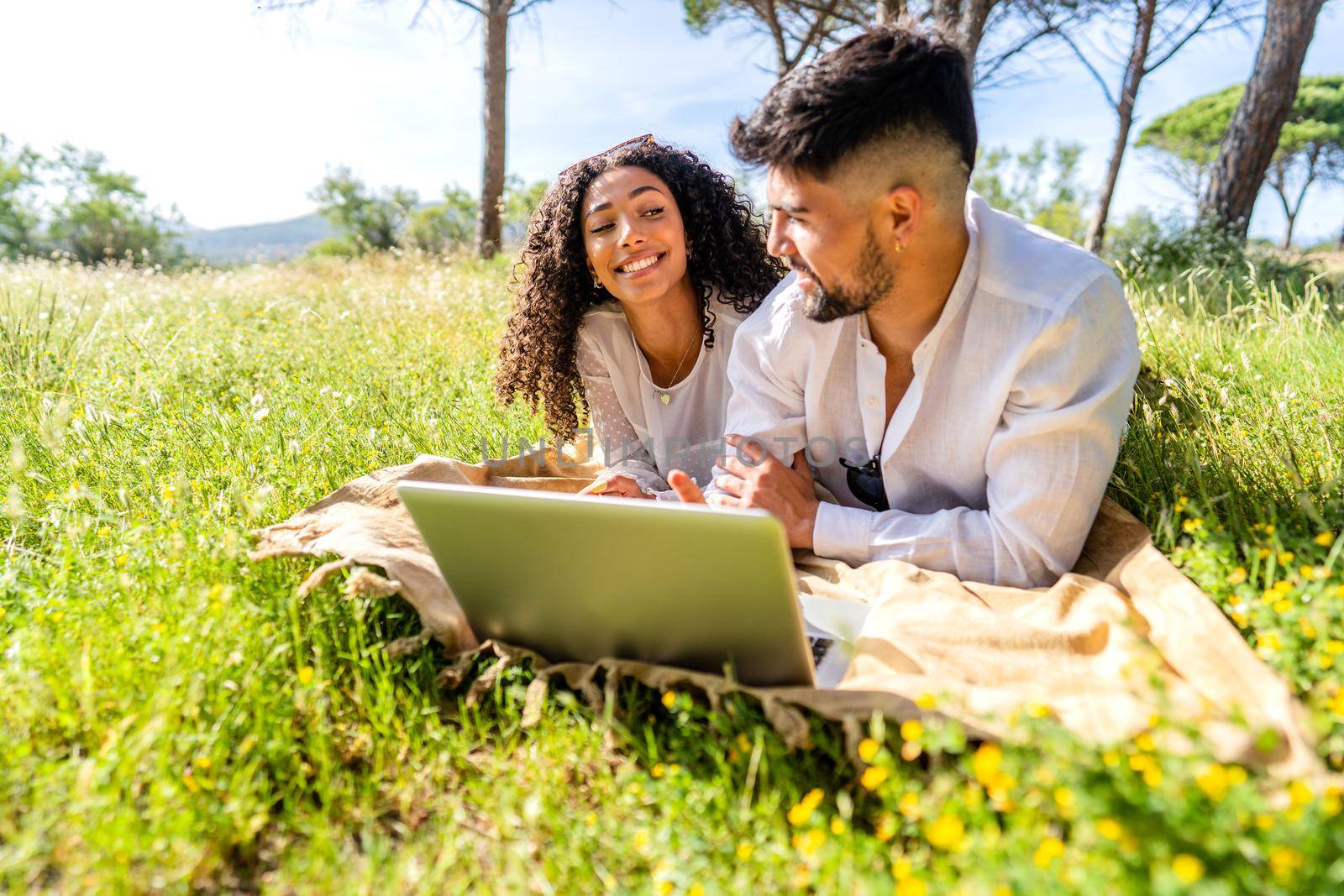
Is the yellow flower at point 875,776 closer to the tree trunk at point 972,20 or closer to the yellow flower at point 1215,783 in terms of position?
the yellow flower at point 1215,783

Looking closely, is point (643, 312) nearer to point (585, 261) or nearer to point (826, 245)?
point (585, 261)

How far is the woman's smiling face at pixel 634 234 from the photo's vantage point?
309 cm

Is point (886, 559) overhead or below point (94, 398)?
below

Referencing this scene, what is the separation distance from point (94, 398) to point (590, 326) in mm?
2152

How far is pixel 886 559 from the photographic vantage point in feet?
7.71

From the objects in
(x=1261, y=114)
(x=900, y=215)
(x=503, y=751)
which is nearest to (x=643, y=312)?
(x=900, y=215)

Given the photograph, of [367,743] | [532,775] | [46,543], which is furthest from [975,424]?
[46,543]

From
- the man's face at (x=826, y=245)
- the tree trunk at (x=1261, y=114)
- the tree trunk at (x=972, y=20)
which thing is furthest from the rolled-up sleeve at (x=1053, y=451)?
the tree trunk at (x=1261, y=114)

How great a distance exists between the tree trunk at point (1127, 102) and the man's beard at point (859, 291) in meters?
9.70

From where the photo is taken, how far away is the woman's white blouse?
336 cm

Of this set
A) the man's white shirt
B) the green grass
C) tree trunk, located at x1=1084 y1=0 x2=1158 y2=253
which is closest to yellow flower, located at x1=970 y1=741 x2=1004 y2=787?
the green grass

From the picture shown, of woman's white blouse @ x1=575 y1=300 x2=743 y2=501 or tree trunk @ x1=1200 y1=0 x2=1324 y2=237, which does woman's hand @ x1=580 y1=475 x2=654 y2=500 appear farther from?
tree trunk @ x1=1200 y1=0 x2=1324 y2=237

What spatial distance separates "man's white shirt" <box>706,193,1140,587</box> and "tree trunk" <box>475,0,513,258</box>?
302 inches

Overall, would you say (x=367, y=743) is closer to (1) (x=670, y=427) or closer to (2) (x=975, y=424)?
(2) (x=975, y=424)
